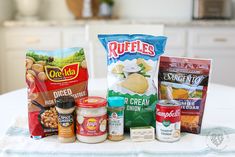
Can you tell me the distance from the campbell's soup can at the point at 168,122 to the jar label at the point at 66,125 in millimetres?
211

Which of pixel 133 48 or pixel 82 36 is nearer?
pixel 133 48

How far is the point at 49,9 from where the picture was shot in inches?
124

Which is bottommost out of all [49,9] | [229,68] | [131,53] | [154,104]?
[229,68]

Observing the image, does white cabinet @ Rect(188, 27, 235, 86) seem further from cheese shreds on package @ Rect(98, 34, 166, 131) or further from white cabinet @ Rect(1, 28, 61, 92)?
cheese shreds on package @ Rect(98, 34, 166, 131)

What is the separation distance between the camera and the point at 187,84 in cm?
85

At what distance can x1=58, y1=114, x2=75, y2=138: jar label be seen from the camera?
77cm

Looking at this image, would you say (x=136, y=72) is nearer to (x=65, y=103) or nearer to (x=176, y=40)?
(x=65, y=103)

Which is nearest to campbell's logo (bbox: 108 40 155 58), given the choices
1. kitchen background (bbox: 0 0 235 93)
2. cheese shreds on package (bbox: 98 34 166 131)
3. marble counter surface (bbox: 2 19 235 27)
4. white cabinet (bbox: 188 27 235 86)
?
cheese shreds on package (bbox: 98 34 166 131)

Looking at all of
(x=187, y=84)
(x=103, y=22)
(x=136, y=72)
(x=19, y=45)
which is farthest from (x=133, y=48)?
(x=19, y=45)

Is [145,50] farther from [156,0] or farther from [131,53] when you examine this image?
[156,0]

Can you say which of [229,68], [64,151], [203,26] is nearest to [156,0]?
[203,26]

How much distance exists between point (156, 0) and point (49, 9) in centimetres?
105

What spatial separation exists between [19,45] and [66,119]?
210 cm

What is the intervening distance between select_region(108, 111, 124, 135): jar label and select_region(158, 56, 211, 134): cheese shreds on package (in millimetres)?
155
